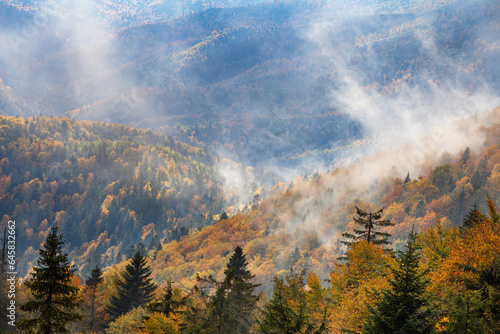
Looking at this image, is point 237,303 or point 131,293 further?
point 131,293

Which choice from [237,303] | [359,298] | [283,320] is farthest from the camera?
[237,303]

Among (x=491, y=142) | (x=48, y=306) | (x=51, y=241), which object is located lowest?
(x=48, y=306)

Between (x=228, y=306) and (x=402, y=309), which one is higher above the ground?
(x=228, y=306)

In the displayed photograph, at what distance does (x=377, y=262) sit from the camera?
32.7 metres

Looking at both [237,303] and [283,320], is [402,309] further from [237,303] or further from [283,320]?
[237,303]

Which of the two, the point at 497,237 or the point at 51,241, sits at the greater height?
the point at 497,237

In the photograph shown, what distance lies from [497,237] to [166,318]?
22.7 metres

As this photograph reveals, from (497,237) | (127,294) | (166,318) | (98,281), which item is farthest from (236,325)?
(98,281)

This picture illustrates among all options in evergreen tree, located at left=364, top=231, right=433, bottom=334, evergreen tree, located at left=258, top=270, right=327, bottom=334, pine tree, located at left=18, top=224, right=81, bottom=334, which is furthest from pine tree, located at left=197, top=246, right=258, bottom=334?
evergreen tree, located at left=364, top=231, right=433, bottom=334

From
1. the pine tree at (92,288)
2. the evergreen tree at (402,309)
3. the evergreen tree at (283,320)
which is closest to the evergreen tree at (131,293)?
the pine tree at (92,288)

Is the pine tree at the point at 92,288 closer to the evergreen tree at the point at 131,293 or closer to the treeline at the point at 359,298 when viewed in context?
the evergreen tree at the point at 131,293

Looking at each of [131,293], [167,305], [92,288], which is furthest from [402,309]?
[92,288]

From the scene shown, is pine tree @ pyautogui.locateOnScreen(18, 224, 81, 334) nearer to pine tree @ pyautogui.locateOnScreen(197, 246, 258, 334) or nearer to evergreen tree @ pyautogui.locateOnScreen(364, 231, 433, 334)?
pine tree @ pyautogui.locateOnScreen(197, 246, 258, 334)

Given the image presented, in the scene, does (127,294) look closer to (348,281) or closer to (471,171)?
(348,281)
